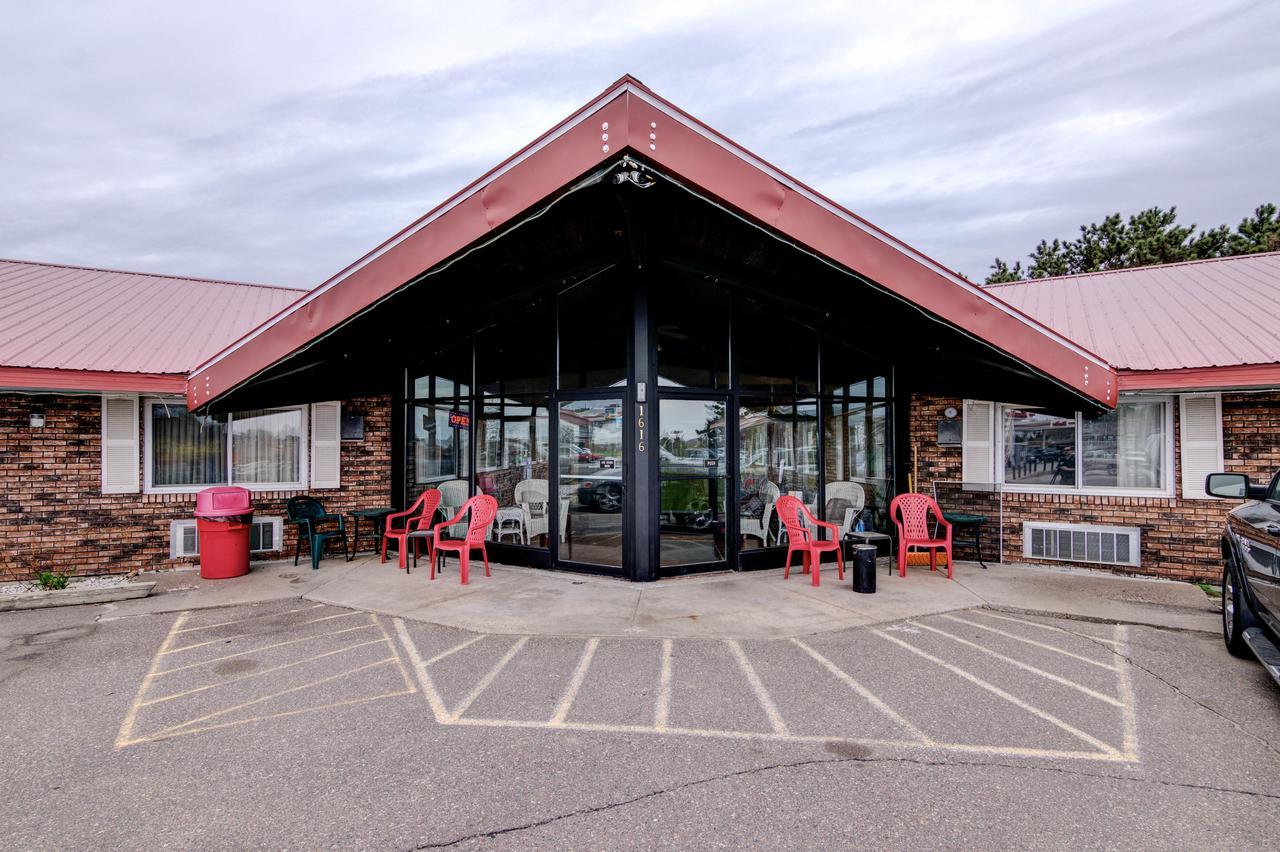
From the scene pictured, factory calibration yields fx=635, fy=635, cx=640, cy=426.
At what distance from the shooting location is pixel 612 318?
7.79 metres

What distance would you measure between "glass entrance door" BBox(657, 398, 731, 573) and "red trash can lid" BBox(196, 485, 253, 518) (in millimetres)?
5354

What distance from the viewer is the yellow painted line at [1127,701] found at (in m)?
3.54

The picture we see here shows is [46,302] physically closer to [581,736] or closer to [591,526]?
[591,526]

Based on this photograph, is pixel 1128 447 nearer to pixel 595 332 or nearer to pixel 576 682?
pixel 595 332

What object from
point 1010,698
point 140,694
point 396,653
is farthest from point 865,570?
point 140,694

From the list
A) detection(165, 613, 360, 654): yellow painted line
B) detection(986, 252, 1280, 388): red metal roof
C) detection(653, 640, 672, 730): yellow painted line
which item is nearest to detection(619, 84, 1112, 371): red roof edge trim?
detection(986, 252, 1280, 388): red metal roof

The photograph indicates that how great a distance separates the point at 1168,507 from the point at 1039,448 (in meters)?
1.55

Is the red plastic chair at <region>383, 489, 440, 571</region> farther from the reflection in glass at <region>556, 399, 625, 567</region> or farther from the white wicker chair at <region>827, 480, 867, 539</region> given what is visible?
the white wicker chair at <region>827, 480, 867, 539</region>

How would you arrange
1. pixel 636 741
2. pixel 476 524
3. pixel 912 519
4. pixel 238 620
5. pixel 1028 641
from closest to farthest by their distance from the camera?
1. pixel 636 741
2. pixel 1028 641
3. pixel 238 620
4. pixel 476 524
5. pixel 912 519

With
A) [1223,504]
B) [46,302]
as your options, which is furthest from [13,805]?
[1223,504]

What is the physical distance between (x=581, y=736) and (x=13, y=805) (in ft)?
8.89

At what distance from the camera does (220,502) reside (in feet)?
26.0

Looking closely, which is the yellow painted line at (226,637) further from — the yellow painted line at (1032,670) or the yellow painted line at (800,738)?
the yellow painted line at (1032,670)

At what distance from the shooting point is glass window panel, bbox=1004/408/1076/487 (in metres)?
8.62
